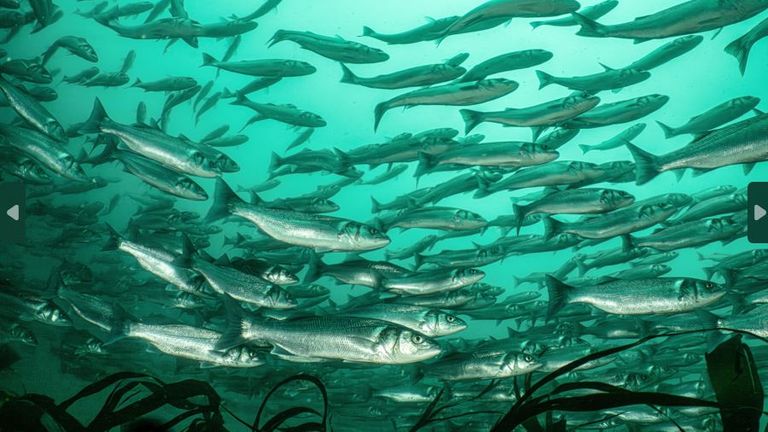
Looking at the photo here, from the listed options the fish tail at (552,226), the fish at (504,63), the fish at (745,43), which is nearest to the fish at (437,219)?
the fish tail at (552,226)

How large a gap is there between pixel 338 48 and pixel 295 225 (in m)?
3.50

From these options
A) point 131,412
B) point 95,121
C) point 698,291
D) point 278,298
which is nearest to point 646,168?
point 698,291

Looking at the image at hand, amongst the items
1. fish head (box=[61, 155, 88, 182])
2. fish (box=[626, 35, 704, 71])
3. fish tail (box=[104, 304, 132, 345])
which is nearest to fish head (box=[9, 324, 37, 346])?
fish head (box=[61, 155, 88, 182])

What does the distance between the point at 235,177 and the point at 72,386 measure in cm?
1307

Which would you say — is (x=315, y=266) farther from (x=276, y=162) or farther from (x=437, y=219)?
(x=276, y=162)

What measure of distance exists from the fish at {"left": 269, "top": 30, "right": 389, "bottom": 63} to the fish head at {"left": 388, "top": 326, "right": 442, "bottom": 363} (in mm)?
5301

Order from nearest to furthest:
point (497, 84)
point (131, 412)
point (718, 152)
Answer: point (131, 412) → point (718, 152) → point (497, 84)

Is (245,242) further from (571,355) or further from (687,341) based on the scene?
(687,341)

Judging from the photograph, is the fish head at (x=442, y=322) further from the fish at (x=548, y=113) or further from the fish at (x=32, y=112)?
the fish at (x=32, y=112)

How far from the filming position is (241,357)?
227 inches

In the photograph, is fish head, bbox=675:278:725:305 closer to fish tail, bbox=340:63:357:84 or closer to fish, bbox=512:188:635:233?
fish, bbox=512:188:635:233

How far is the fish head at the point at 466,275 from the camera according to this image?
7105 mm

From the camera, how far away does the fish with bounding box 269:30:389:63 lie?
8.16 metres

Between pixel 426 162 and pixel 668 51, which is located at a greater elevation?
pixel 668 51
